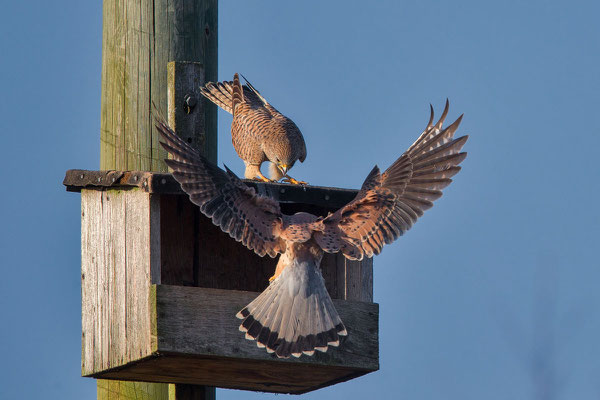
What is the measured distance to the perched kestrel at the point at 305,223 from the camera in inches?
279

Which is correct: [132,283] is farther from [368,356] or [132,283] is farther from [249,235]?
[368,356]

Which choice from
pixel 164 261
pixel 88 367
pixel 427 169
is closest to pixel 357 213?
pixel 427 169

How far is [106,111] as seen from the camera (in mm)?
7629

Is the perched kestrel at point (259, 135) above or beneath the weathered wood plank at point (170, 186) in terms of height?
above

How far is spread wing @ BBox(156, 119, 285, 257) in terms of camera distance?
23.3ft

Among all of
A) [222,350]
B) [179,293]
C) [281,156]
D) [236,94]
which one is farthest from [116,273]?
[236,94]

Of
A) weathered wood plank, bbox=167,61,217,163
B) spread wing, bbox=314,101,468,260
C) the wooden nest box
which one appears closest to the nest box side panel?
the wooden nest box

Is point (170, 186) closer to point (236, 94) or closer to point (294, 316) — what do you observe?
point (294, 316)

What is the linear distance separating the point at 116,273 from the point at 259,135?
1.75 meters

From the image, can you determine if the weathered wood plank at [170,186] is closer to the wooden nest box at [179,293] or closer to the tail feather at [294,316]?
the wooden nest box at [179,293]

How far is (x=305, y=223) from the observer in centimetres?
741

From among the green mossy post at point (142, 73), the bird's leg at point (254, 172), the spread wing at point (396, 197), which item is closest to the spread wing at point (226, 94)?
the green mossy post at point (142, 73)

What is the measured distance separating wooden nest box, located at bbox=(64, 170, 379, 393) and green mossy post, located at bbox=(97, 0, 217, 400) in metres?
0.19

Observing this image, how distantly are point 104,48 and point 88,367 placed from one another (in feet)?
5.89
